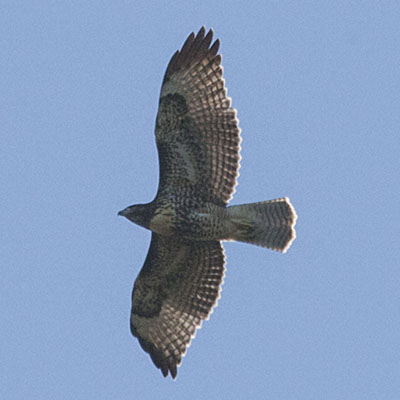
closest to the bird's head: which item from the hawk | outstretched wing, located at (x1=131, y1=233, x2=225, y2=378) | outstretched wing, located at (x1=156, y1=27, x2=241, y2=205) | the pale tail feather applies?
the hawk

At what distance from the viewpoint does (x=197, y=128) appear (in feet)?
41.0

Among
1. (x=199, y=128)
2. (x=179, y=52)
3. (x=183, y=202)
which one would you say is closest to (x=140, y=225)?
(x=183, y=202)

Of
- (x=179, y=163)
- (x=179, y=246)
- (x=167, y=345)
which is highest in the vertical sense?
(x=179, y=163)

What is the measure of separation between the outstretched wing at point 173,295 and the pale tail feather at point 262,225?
65cm

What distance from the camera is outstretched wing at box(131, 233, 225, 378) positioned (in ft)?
42.9

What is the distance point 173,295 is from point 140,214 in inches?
55.5

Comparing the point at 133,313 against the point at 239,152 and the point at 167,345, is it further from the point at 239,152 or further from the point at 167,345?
the point at 239,152

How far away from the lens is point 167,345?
1332cm

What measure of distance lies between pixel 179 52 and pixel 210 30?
0.46 m

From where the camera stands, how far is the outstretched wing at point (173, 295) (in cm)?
1306

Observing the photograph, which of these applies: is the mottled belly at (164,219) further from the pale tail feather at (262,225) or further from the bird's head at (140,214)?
the pale tail feather at (262,225)

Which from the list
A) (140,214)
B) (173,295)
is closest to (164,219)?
(140,214)

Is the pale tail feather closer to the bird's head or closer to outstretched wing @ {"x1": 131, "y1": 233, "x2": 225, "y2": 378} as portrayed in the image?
outstretched wing @ {"x1": 131, "y1": 233, "x2": 225, "y2": 378}

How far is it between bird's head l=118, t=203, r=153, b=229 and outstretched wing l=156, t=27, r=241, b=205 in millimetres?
260
